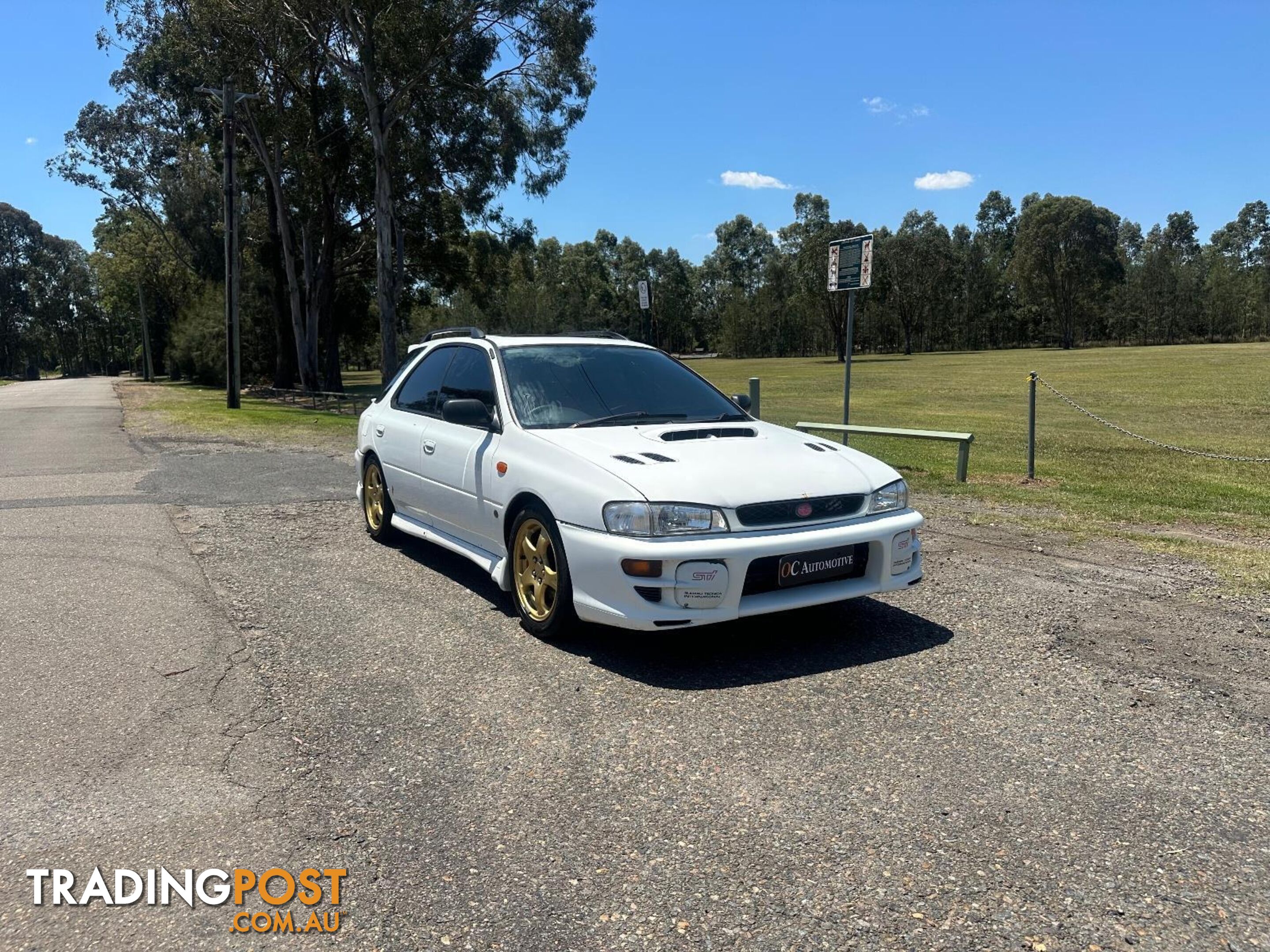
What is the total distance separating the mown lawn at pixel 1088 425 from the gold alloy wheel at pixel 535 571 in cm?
594

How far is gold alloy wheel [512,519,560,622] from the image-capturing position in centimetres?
489

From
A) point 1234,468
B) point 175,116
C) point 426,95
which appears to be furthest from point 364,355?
point 1234,468

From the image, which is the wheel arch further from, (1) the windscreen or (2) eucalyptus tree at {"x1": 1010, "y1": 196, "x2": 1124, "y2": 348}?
(2) eucalyptus tree at {"x1": 1010, "y1": 196, "x2": 1124, "y2": 348}

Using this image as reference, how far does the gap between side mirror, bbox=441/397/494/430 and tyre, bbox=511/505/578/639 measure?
0.75 m

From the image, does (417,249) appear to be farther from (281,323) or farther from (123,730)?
(123,730)

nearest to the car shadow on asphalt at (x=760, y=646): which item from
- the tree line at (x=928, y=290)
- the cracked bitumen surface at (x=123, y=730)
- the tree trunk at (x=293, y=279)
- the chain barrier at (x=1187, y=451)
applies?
the cracked bitumen surface at (x=123, y=730)

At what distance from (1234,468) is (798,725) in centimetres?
1129

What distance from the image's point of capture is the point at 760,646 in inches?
191

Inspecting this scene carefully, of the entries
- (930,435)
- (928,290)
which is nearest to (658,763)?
(930,435)

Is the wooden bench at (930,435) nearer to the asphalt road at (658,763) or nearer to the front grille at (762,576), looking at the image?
the asphalt road at (658,763)

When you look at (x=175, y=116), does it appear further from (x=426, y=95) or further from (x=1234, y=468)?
(x=1234, y=468)

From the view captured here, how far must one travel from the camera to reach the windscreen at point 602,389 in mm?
5578

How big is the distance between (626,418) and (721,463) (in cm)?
102

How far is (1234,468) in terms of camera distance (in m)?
12.3
